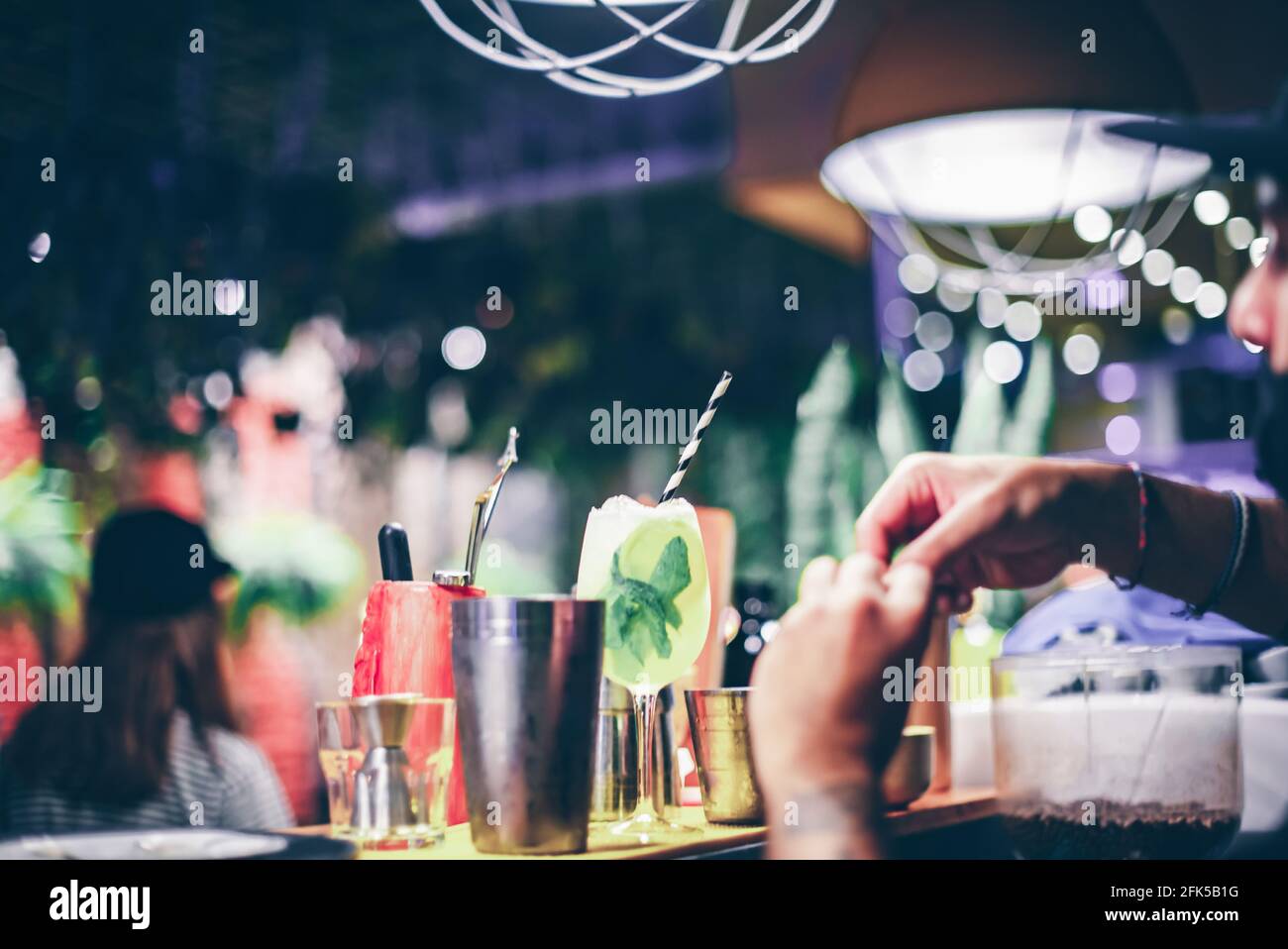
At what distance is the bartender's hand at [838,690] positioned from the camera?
125cm

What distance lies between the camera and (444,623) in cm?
121

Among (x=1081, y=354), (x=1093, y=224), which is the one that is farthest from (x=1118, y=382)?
(x=1093, y=224)

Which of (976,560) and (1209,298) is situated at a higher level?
(1209,298)

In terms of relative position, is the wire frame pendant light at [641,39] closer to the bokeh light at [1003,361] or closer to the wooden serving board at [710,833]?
the wooden serving board at [710,833]

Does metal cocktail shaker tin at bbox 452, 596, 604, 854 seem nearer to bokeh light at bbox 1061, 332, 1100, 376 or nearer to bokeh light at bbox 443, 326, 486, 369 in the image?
bokeh light at bbox 1061, 332, 1100, 376

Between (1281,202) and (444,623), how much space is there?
4.60 feet

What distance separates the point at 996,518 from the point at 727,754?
449mm

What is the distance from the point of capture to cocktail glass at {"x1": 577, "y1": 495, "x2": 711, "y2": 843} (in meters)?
1.20

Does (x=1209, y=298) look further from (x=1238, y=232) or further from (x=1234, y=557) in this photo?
(x=1234, y=557)

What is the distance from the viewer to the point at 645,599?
1209mm

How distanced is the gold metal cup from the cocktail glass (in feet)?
0.13

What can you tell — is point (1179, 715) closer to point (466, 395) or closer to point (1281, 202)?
point (1281, 202)
